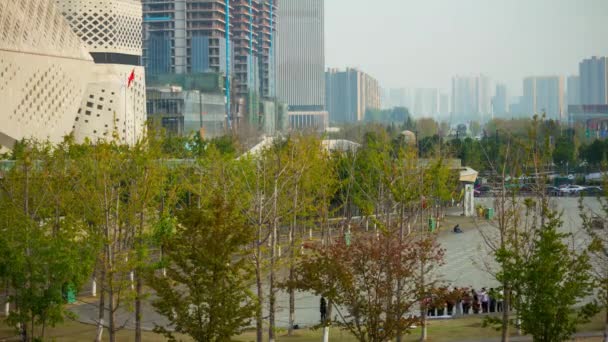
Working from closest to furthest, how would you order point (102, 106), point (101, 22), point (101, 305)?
point (101, 305), point (102, 106), point (101, 22)

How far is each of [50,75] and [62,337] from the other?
119 feet

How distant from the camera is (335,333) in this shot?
3022 centimetres

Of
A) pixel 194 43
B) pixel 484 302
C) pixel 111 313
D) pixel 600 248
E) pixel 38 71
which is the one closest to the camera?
pixel 600 248

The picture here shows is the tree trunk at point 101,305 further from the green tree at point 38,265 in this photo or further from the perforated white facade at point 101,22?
the perforated white facade at point 101,22

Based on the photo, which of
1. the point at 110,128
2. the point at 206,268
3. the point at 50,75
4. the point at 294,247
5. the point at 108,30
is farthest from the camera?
the point at 108,30

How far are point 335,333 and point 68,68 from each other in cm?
3971

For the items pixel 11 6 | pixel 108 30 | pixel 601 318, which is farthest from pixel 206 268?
pixel 108 30

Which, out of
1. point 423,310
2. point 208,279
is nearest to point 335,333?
point 423,310

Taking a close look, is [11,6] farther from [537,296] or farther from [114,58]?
[537,296]

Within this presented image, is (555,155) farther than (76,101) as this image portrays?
Yes

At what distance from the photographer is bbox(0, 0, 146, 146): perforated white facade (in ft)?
191

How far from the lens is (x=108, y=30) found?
74.9 m

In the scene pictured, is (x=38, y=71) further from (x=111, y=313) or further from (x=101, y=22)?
(x=111, y=313)

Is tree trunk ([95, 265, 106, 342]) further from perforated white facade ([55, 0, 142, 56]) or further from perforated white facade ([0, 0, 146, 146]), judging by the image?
perforated white facade ([55, 0, 142, 56])
